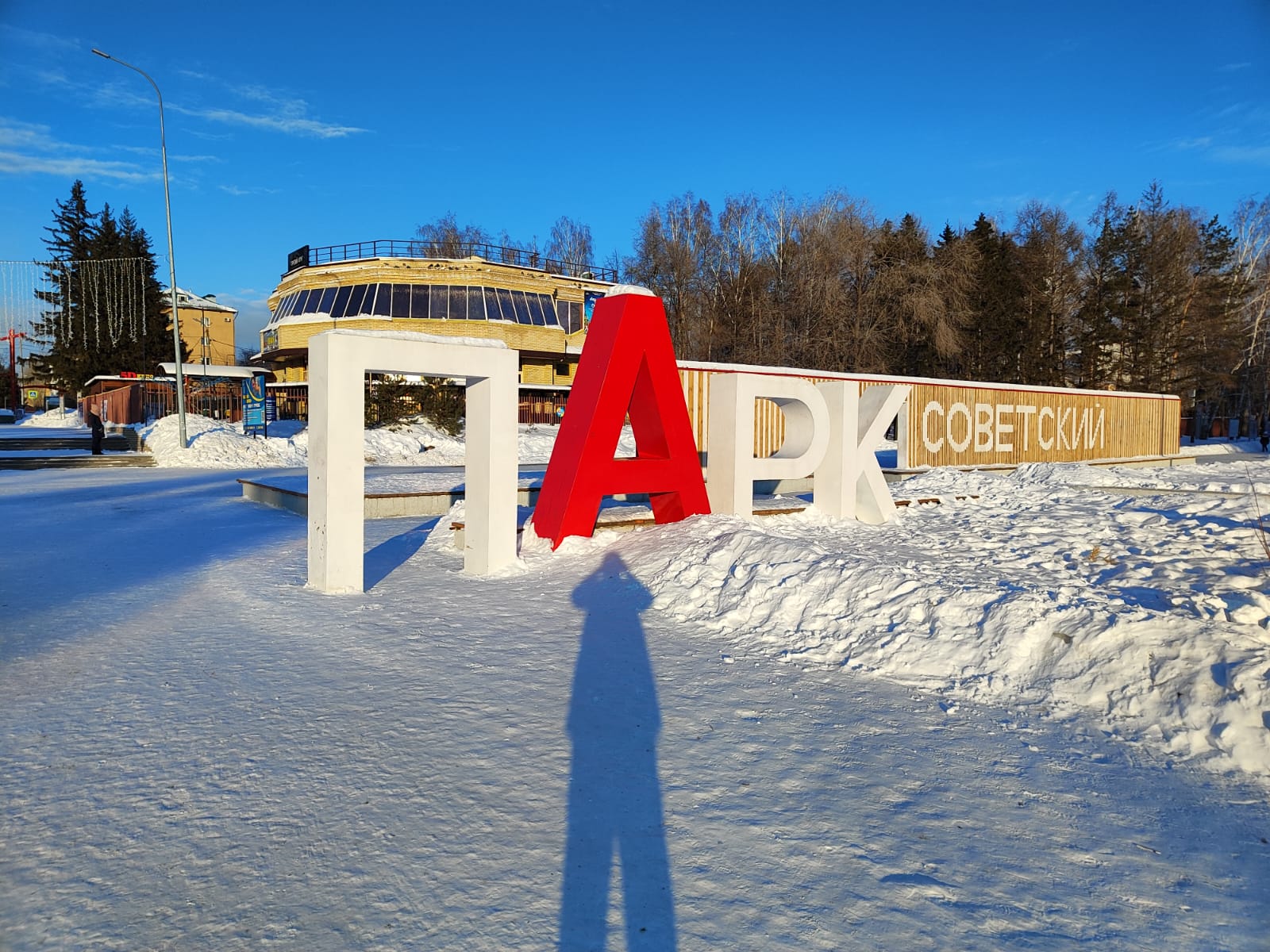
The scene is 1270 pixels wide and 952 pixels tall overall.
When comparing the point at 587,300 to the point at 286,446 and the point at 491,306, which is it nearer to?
the point at 491,306

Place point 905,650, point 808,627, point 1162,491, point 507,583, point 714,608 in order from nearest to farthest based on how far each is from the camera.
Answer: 1. point 905,650
2. point 808,627
3. point 714,608
4. point 507,583
5. point 1162,491

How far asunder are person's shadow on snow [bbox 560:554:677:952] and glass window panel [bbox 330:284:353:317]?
127ft

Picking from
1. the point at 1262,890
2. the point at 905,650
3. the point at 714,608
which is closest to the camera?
the point at 1262,890

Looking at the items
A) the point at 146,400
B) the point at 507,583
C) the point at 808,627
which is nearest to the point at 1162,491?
the point at 808,627

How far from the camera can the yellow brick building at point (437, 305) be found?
40.8 meters

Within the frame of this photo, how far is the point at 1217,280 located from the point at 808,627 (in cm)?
4876

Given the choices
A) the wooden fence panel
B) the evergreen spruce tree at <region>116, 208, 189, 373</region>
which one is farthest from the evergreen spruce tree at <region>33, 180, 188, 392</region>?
the wooden fence panel

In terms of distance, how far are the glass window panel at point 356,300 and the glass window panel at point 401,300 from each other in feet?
5.09

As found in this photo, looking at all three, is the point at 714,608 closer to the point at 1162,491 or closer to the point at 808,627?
the point at 808,627

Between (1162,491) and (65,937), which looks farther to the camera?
(1162,491)

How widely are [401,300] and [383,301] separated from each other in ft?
2.85

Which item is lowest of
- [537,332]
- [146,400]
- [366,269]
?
[146,400]

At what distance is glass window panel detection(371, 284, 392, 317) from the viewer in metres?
40.4

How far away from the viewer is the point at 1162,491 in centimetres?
1430
